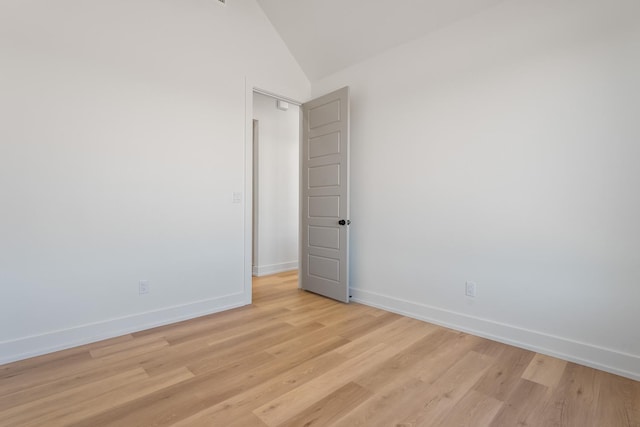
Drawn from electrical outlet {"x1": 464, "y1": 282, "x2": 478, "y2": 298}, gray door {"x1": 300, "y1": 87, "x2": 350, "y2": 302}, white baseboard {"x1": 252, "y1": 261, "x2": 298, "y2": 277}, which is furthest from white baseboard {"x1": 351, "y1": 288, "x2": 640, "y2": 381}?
white baseboard {"x1": 252, "y1": 261, "x2": 298, "y2": 277}

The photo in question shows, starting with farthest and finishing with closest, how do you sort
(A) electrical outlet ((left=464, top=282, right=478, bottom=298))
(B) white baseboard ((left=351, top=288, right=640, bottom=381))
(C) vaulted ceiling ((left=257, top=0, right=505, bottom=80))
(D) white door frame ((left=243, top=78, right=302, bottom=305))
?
(D) white door frame ((left=243, top=78, right=302, bottom=305)), (C) vaulted ceiling ((left=257, top=0, right=505, bottom=80)), (A) electrical outlet ((left=464, top=282, right=478, bottom=298)), (B) white baseboard ((left=351, top=288, right=640, bottom=381))

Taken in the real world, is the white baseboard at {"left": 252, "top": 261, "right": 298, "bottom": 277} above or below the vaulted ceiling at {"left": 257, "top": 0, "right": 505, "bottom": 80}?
below

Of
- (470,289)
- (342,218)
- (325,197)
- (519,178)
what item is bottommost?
(470,289)

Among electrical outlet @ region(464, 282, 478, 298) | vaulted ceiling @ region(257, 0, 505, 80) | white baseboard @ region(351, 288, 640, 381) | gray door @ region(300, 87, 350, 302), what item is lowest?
white baseboard @ region(351, 288, 640, 381)

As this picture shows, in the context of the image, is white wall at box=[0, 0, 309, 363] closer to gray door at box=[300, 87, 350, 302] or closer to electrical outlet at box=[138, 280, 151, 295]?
electrical outlet at box=[138, 280, 151, 295]

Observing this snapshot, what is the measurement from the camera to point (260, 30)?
11.4 ft

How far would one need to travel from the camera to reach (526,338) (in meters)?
2.34

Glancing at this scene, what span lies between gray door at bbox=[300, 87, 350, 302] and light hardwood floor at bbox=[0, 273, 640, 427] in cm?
102

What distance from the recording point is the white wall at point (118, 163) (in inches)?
84.4

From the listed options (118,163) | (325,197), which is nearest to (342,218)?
(325,197)

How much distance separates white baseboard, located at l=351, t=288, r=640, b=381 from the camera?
1.99 m

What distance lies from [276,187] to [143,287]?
273 centimetres

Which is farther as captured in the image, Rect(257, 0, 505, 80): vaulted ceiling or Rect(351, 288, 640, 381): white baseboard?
Rect(257, 0, 505, 80): vaulted ceiling

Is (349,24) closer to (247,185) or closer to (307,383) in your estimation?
(247,185)
